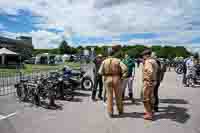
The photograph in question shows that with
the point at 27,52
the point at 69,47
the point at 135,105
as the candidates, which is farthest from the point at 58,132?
the point at 69,47

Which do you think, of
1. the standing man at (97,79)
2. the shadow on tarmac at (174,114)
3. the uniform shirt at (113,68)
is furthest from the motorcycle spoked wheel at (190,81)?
the uniform shirt at (113,68)

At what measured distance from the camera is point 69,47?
95.1 meters

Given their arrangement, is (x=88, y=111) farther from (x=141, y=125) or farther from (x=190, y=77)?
(x=190, y=77)

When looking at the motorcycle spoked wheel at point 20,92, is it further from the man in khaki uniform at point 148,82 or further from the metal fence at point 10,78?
the man in khaki uniform at point 148,82

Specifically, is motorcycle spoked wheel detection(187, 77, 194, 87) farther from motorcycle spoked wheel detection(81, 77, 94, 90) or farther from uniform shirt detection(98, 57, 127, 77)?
uniform shirt detection(98, 57, 127, 77)

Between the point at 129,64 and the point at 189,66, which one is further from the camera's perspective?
the point at 189,66

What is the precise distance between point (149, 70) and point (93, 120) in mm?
1998

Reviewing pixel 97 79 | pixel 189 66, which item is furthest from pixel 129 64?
pixel 189 66

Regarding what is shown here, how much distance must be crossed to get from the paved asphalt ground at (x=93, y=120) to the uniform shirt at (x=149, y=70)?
113 centimetres

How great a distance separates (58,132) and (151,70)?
9.40 feet

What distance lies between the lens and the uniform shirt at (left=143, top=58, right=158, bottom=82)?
6348 mm

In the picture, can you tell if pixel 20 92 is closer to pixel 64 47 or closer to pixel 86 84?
pixel 86 84

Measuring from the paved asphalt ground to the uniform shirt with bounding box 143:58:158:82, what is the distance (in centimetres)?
113

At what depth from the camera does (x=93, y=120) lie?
6348 millimetres
